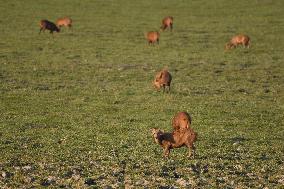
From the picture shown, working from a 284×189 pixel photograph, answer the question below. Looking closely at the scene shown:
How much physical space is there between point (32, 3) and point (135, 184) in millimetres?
54021

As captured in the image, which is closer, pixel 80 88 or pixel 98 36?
pixel 80 88

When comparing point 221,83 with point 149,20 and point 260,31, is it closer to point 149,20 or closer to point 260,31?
point 260,31

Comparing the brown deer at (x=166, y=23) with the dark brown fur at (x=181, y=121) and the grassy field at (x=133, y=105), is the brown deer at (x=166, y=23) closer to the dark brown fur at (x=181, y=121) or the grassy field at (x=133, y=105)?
the grassy field at (x=133, y=105)

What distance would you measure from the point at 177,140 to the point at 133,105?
25.6ft

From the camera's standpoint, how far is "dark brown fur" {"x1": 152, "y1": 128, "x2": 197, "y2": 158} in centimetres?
1316

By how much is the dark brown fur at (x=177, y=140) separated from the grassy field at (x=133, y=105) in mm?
352

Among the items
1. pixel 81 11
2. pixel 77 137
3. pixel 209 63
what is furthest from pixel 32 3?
pixel 77 137

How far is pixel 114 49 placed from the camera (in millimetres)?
36750

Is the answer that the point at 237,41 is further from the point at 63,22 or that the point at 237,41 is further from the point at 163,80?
the point at 63,22

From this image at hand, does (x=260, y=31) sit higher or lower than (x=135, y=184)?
higher

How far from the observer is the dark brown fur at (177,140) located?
13156 millimetres

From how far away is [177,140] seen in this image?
13.2m

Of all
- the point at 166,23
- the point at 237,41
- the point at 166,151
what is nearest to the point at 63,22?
the point at 166,23

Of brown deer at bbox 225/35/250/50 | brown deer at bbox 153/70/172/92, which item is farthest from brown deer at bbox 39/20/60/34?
brown deer at bbox 153/70/172/92
